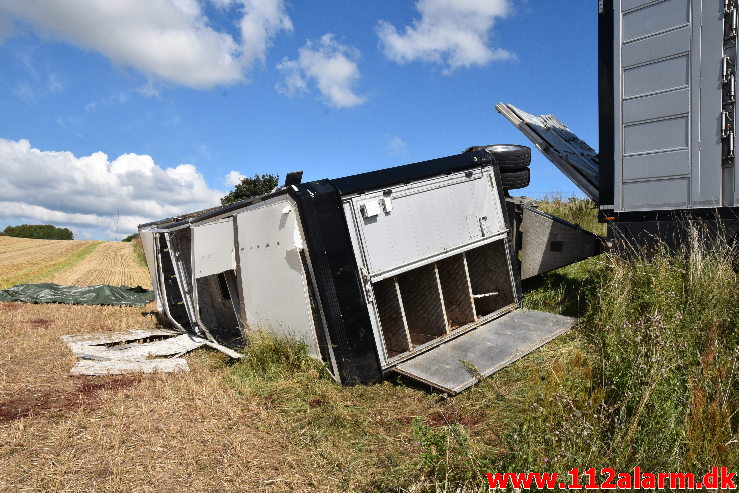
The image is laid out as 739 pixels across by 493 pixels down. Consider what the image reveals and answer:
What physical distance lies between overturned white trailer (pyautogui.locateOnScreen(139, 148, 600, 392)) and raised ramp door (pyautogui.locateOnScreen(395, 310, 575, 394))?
0.03 m

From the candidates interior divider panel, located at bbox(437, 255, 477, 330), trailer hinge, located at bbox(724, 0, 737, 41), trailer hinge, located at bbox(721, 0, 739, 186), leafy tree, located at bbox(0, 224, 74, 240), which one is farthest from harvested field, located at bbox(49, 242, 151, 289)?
leafy tree, located at bbox(0, 224, 74, 240)

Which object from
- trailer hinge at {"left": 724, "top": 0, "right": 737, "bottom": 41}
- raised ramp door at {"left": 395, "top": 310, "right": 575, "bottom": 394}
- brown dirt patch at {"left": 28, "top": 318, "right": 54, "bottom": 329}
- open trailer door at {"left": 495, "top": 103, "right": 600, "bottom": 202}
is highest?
trailer hinge at {"left": 724, "top": 0, "right": 737, "bottom": 41}

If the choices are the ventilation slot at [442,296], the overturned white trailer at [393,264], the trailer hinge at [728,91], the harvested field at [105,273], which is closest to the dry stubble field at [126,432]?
the overturned white trailer at [393,264]

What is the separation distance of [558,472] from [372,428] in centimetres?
248

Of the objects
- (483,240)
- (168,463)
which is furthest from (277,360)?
(483,240)

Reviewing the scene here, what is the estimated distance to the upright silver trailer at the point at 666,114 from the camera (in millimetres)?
7062

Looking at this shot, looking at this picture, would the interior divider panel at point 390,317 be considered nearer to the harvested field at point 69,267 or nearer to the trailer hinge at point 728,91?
the trailer hinge at point 728,91

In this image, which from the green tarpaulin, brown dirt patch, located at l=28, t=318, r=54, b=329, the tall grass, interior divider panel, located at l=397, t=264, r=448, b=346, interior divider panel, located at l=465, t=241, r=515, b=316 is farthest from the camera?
the green tarpaulin

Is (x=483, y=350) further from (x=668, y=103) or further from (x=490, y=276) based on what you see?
(x=668, y=103)

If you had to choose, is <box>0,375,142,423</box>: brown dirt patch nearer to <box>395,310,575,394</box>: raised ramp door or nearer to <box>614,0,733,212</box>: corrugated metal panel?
<box>395,310,575,394</box>: raised ramp door

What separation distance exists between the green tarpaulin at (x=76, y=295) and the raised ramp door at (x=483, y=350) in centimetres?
1155

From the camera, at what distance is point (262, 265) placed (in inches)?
299

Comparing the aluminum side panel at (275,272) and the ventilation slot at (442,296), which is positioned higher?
the aluminum side panel at (275,272)

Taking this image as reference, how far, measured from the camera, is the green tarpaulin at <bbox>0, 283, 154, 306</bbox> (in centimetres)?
1518
